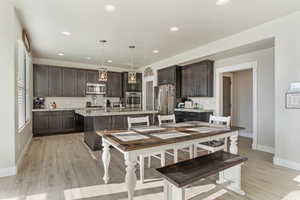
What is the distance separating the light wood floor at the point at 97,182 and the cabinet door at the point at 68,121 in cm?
255

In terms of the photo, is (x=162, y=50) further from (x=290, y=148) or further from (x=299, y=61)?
(x=290, y=148)

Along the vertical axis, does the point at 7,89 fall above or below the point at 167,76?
below

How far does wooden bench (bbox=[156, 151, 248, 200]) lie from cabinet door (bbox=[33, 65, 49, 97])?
5.94 m

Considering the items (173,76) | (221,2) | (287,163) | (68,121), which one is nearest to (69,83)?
(68,121)

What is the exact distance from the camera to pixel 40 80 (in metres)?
5.94

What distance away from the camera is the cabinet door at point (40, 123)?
18.4ft

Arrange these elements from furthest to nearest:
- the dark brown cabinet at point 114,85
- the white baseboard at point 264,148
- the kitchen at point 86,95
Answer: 1. the dark brown cabinet at point 114,85
2. the kitchen at point 86,95
3. the white baseboard at point 264,148

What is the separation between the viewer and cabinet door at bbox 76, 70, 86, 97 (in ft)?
21.6

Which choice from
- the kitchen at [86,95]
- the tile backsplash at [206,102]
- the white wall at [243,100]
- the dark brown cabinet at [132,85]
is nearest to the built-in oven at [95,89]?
the kitchen at [86,95]

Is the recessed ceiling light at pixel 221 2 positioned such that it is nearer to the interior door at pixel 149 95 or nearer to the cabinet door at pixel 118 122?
the cabinet door at pixel 118 122

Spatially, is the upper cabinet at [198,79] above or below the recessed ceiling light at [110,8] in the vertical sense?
below

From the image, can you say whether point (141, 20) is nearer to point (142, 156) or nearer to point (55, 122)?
point (142, 156)

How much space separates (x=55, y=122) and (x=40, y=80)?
162 cm

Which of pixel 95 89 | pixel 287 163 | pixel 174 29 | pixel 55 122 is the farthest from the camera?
pixel 95 89
